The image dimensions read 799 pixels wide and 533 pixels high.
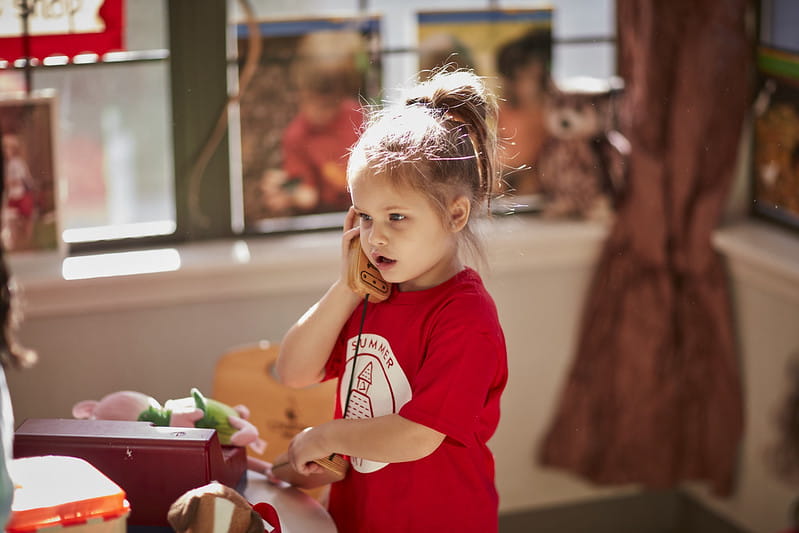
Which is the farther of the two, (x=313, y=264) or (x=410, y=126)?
(x=313, y=264)

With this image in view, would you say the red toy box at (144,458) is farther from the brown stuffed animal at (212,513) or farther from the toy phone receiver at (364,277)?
the toy phone receiver at (364,277)

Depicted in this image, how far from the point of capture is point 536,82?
2.37 meters

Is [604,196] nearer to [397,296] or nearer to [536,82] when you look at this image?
[536,82]

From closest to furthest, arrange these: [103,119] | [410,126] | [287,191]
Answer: [410,126] → [103,119] → [287,191]

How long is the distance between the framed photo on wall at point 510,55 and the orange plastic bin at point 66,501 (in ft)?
4.72

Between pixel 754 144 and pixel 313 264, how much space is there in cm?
105

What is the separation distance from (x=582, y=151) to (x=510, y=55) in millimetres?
274

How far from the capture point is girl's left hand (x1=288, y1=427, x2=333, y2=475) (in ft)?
3.82

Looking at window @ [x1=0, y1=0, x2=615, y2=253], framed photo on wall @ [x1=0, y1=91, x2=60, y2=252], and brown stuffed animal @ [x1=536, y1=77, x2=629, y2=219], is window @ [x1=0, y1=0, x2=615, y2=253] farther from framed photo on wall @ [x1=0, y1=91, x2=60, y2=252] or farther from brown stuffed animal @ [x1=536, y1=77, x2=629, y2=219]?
brown stuffed animal @ [x1=536, y1=77, x2=629, y2=219]

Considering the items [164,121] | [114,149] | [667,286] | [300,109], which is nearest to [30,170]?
[114,149]

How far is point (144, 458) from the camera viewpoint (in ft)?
3.72

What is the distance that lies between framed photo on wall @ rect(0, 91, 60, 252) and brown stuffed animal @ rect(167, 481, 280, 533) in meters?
1.15

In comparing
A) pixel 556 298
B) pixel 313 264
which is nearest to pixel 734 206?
pixel 556 298

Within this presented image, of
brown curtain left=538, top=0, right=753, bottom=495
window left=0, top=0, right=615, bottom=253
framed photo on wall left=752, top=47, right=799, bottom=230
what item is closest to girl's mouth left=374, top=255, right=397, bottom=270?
window left=0, top=0, right=615, bottom=253
